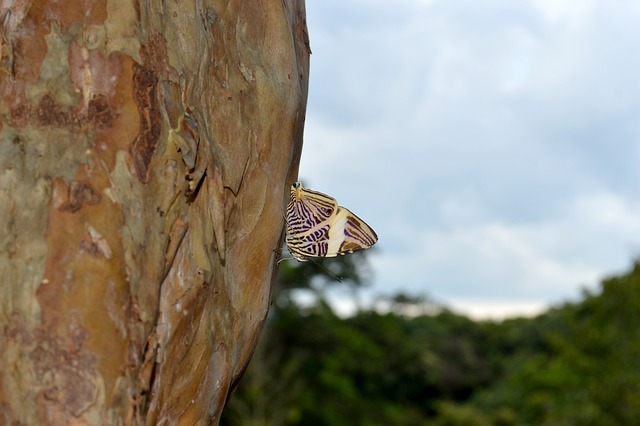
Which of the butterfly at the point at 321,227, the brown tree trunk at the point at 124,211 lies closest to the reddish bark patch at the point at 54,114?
the brown tree trunk at the point at 124,211

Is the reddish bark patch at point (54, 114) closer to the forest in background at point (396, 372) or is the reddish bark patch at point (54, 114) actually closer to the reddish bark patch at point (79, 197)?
the reddish bark patch at point (79, 197)

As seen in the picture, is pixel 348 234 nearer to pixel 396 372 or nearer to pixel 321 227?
pixel 321 227

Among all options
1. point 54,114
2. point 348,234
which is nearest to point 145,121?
point 54,114

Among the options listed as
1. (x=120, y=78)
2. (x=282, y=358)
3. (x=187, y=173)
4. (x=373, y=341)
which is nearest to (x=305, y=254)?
(x=187, y=173)

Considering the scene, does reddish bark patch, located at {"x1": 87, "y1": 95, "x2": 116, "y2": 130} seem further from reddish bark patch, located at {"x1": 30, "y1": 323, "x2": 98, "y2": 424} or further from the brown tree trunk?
reddish bark patch, located at {"x1": 30, "y1": 323, "x2": 98, "y2": 424}

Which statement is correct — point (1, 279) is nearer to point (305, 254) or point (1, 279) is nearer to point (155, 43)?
point (155, 43)

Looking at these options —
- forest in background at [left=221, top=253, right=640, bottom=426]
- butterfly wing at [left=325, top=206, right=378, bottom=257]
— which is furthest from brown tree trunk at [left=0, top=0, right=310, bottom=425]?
forest in background at [left=221, top=253, right=640, bottom=426]
